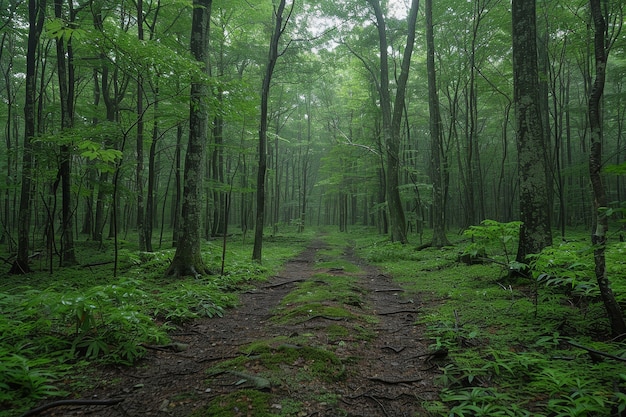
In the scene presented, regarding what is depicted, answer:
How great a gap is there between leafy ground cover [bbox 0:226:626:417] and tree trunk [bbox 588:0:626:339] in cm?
25

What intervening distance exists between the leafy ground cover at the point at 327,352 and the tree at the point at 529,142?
63 cm

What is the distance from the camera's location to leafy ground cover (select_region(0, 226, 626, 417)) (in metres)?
2.48

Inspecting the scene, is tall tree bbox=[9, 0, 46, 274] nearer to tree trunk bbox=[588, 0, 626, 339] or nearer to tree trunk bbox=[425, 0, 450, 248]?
tree trunk bbox=[588, 0, 626, 339]

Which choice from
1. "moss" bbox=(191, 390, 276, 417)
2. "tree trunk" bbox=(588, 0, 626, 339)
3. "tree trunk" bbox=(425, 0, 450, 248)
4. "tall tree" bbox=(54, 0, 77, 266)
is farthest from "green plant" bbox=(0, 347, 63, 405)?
"tree trunk" bbox=(425, 0, 450, 248)

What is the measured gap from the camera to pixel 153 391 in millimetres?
2791

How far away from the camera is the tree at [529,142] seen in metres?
5.61

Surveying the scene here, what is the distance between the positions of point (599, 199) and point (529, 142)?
9.19ft

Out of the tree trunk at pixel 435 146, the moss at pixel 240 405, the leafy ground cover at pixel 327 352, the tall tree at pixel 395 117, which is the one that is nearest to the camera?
the moss at pixel 240 405

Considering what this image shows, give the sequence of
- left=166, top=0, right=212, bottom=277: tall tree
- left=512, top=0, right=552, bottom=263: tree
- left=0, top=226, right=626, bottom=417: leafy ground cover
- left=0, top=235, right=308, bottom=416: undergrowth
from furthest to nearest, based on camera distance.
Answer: left=166, top=0, right=212, bottom=277: tall tree < left=512, top=0, right=552, bottom=263: tree < left=0, top=235, right=308, bottom=416: undergrowth < left=0, top=226, right=626, bottom=417: leafy ground cover

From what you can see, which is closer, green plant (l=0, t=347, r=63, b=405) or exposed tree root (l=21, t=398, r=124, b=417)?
exposed tree root (l=21, t=398, r=124, b=417)

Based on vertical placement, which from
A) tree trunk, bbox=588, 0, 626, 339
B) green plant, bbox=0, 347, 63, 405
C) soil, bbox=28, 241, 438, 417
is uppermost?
tree trunk, bbox=588, 0, 626, 339

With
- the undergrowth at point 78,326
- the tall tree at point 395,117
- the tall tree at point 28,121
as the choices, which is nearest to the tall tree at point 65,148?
the tall tree at point 28,121

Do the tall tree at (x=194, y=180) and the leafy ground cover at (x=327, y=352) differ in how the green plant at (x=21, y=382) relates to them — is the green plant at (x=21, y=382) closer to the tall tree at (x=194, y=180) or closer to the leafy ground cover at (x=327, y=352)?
the leafy ground cover at (x=327, y=352)

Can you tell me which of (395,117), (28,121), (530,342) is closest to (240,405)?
(530,342)
